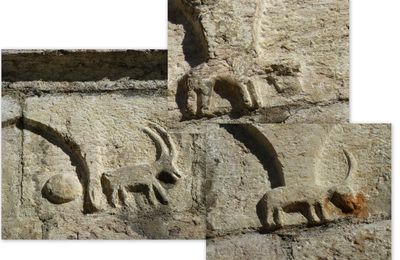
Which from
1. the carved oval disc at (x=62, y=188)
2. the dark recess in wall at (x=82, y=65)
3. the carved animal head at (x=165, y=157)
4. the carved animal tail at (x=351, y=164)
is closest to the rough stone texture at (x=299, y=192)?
the carved animal tail at (x=351, y=164)

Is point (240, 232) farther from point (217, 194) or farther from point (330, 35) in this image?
point (330, 35)

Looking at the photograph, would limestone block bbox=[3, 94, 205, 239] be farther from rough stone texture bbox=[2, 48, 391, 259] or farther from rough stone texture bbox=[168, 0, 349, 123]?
rough stone texture bbox=[168, 0, 349, 123]

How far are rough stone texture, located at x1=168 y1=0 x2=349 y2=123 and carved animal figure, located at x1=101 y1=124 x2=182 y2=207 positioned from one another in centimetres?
17

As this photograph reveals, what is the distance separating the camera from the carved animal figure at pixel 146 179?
329cm

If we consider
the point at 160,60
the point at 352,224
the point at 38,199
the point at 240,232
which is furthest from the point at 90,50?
the point at 352,224

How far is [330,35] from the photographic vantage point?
330 cm

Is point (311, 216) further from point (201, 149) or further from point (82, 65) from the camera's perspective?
point (82, 65)

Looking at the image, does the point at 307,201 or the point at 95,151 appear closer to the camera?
the point at 307,201

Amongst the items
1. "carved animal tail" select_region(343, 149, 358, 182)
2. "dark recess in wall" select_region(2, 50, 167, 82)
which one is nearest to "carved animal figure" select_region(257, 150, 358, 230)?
"carved animal tail" select_region(343, 149, 358, 182)

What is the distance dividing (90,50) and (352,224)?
1.08m

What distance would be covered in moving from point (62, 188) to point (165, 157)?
0.37 metres

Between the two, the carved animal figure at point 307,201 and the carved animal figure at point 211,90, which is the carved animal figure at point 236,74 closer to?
the carved animal figure at point 211,90

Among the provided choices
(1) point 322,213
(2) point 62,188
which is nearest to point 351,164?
(1) point 322,213

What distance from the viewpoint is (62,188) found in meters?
3.31
